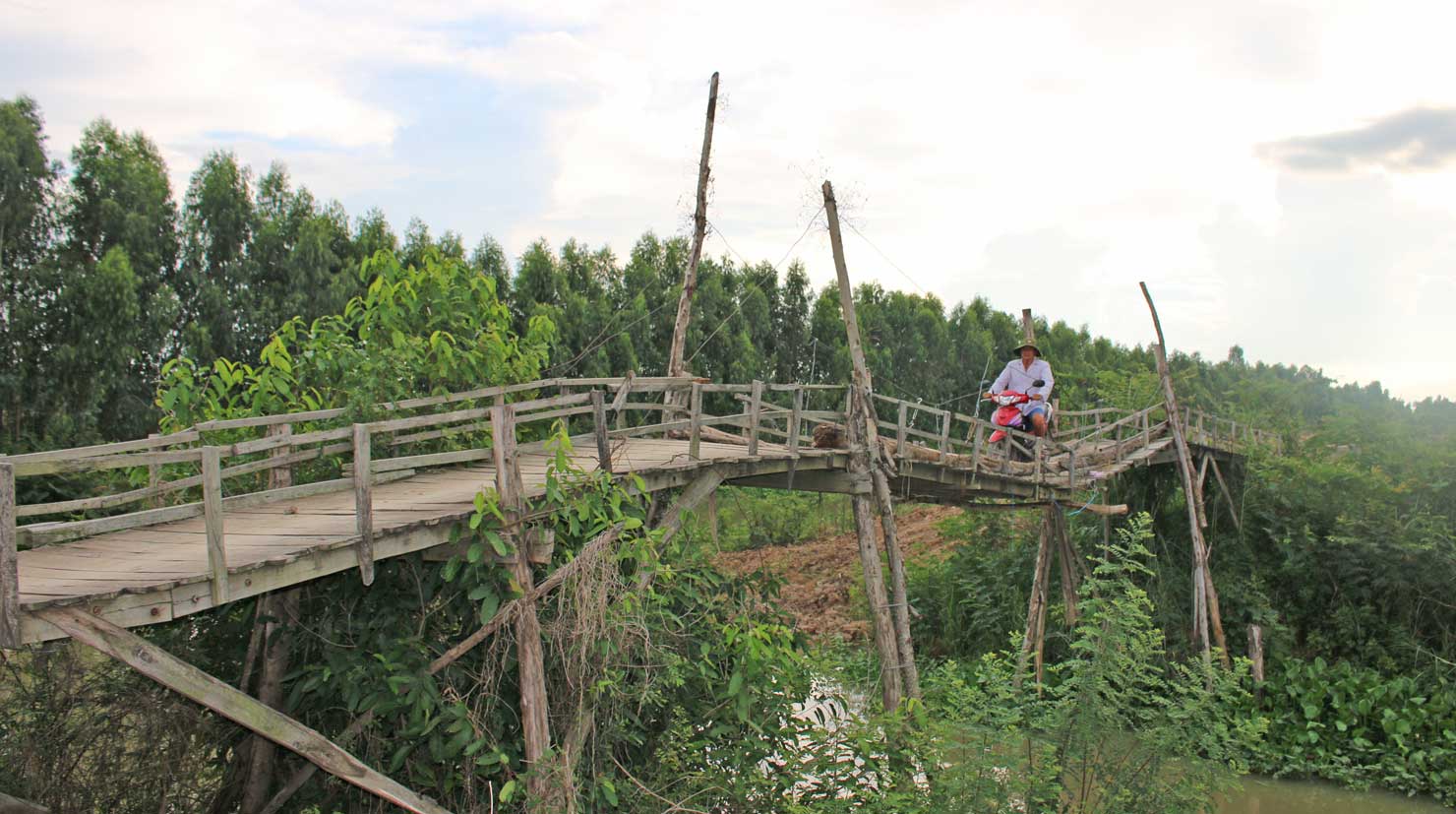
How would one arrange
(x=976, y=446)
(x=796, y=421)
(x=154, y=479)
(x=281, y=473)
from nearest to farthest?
Answer: 1. (x=154, y=479)
2. (x=281, y=473)
3. (x=796, y=421)
4. (x=976, y=446)

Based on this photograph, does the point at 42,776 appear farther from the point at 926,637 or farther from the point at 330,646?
the point at 926,637

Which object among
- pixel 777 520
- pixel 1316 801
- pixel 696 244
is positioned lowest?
pixel 1316 801

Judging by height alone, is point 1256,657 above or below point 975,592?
below

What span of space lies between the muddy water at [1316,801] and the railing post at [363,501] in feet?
38.3

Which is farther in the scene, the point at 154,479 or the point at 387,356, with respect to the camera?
the point at 387,356

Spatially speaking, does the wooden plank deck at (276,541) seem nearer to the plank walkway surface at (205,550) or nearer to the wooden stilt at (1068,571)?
the plank walkway surface at (205,550)

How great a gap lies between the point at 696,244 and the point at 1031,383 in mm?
4664

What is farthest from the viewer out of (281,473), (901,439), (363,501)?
(901,439)

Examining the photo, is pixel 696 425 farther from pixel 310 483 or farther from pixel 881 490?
pixel 310 483

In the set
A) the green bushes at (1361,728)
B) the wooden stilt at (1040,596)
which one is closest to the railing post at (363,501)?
the wooden stilt at (1040,596)

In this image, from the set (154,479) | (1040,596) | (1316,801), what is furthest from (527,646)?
(1316,801)

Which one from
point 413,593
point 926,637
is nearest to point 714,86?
point 413,593

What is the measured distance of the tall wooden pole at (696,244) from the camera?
14.8 m

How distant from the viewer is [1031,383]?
13.9 m
